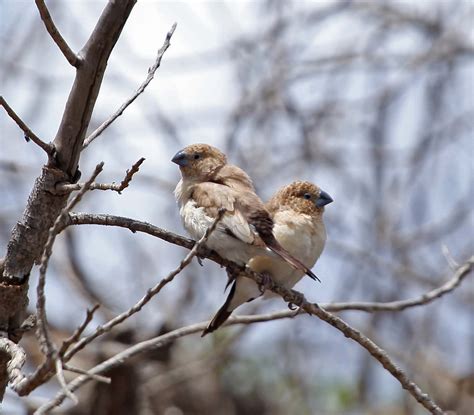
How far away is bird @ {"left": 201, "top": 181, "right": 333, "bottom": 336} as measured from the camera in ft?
11.8

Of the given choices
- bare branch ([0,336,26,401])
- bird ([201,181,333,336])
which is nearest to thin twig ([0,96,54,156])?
bare branch ([0,336,26,401])

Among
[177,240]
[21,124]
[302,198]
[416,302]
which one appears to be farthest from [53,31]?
[302,198]

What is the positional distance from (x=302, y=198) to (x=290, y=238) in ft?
1.13

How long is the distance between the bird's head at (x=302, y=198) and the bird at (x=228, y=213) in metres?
0.19

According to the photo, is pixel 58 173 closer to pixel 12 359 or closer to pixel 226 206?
pixel 12 359

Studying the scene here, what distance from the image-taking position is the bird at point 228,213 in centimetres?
332

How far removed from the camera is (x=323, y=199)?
13.2ft

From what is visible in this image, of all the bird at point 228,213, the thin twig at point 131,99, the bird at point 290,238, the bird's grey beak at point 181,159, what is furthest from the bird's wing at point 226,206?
→ the thin twig at point 131,99

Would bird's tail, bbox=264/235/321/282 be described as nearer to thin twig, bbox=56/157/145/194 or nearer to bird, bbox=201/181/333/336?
bird, bbox=201/181/333/336

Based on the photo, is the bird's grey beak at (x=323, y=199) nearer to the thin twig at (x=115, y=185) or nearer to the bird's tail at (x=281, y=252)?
the bird's tail at (x=281, y=252)

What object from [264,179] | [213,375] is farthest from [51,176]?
[213,375]

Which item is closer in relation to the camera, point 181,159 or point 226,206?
point 226,206

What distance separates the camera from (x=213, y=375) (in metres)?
7.56

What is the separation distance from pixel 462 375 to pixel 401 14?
9.92 ft
